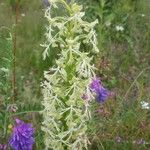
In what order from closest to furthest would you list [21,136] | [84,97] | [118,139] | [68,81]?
1. [68,81]
2. [84,97]
3. [21,136]
4. [118,139]

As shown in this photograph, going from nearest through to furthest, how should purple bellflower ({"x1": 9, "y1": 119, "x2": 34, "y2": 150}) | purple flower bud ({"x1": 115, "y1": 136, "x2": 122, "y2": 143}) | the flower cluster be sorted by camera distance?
the flower cluster < purple bellflower ({"x1": 9, "y1": 119, "x2": 34, "y2": 150}) < purple flower bud ({"x1": 115, "y1": 136, "x2": 122, "y2": 143})

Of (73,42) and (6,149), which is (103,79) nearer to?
(6,149)

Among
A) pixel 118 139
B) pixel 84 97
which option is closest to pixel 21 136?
pixel 84 97

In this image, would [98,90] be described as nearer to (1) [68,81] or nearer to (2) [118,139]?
(2) [118,139]

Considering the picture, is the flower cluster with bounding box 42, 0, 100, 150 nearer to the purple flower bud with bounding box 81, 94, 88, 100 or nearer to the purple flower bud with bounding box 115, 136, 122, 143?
the purple flower bud with bounding box 81, 94, 88, 100

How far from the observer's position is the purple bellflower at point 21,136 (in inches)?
128

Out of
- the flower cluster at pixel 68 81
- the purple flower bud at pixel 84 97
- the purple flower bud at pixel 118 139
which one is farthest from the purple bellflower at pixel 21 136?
the purple flower bud at pixel 118 139

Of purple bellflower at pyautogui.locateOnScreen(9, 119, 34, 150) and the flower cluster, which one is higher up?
the flower cluster

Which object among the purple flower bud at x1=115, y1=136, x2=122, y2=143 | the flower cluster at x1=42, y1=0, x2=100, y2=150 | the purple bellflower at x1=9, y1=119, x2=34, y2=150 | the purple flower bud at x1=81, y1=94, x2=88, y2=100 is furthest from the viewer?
the purple flower bud at x1=115, y1=136, x2=122, y2=143

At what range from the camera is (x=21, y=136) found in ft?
10.8

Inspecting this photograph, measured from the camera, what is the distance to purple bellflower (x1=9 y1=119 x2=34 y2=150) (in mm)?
3264

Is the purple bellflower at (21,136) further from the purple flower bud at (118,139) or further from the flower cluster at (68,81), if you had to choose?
the purple flower bud at (118,139)

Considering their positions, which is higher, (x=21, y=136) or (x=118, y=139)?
(x=21, y=136)

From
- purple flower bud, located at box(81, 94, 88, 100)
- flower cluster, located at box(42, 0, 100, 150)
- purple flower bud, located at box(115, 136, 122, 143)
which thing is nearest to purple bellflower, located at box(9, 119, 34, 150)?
flower cluster, located at box(42, 0, 100, 150)
